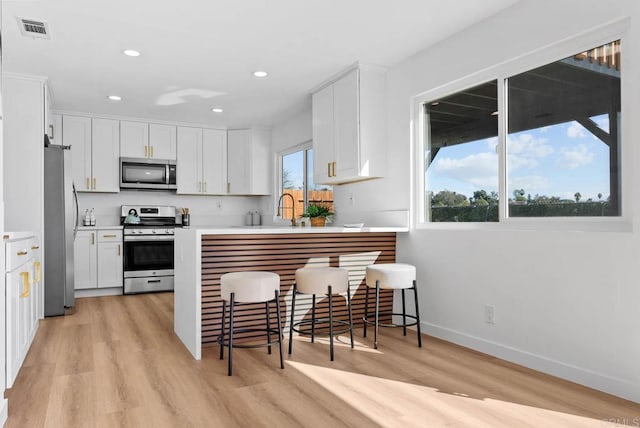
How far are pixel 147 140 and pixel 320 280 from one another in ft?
13.5

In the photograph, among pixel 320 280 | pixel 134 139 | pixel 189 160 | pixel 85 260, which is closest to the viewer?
pixel 320 280

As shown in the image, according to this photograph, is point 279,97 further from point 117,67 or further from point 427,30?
point 427,30

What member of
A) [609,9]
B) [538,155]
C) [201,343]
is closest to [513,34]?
[609,9]

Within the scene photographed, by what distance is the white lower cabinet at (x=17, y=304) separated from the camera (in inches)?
94.5

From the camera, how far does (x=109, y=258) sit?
5609 millimetres

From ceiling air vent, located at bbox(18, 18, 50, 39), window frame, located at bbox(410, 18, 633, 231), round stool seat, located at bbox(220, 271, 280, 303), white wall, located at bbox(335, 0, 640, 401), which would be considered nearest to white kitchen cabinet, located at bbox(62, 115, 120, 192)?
ceiling air vent, located at bbox(18, 18, 50, 39)

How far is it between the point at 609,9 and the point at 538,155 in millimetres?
890

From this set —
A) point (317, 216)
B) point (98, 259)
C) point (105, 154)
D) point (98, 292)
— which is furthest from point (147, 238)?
point (317, 216)

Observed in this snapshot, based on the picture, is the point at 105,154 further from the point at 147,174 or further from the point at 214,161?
the point at 214,161

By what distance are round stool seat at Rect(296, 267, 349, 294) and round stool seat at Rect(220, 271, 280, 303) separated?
314mm

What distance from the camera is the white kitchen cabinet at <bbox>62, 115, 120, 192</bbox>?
222 inches

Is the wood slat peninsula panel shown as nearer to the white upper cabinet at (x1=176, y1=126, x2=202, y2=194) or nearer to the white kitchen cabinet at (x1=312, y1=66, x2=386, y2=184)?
the white kitchen cabinet at (x1=312, y1=66, x2=386, y2=184)

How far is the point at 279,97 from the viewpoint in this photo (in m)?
5.00

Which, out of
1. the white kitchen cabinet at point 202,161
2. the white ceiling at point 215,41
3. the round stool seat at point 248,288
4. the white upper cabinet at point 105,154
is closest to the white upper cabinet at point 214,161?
the white kitchen cabinet at point 202,161
